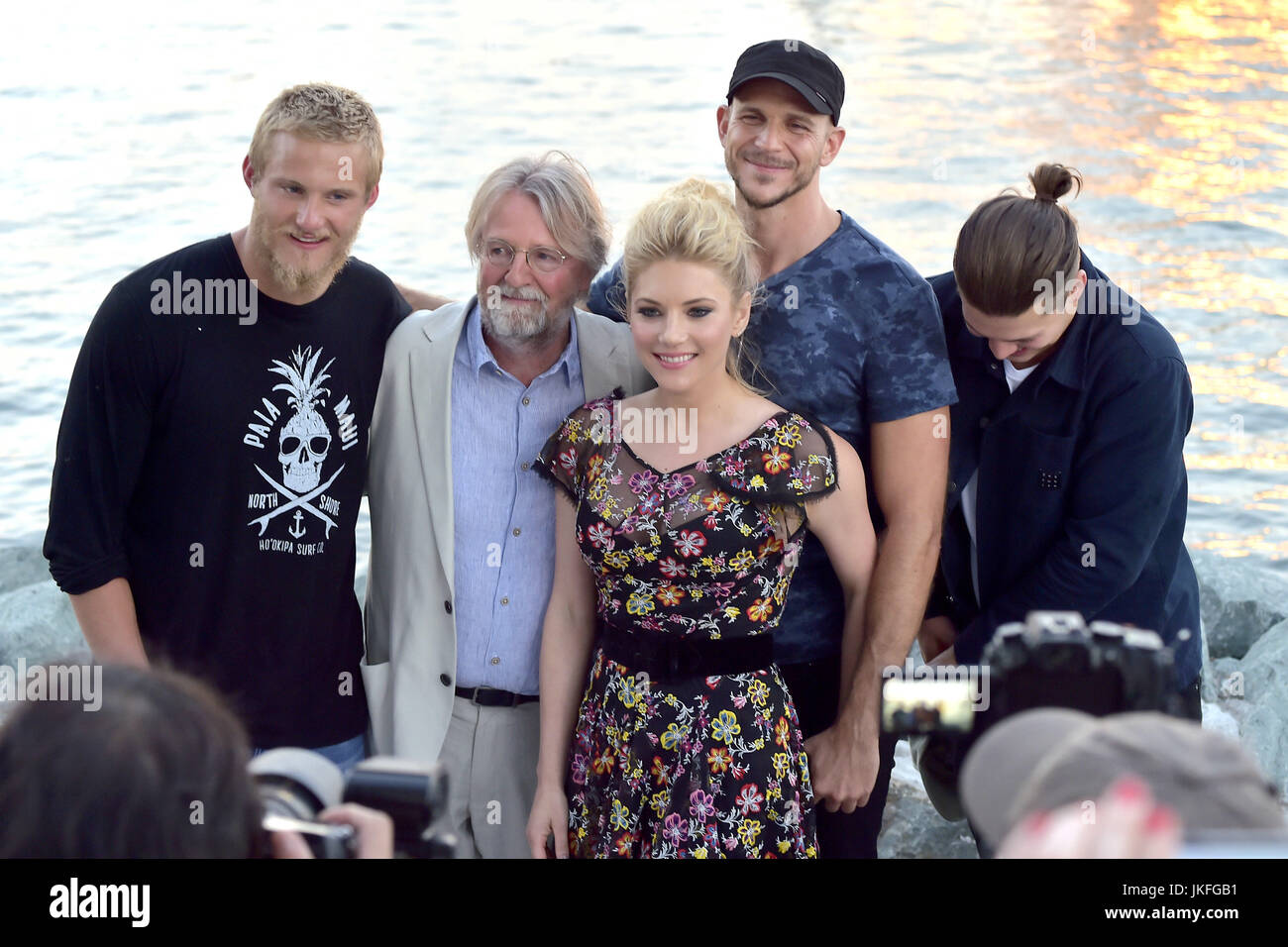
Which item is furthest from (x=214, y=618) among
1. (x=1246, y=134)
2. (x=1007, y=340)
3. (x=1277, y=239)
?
(x=1246, y=134)

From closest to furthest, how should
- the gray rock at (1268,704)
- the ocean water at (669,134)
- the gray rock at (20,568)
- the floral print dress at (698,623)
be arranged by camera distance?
the floral print dress at (698,623), the gray rock at (1268,704), the gray rock at (20,568), the ocean water at (669,134)

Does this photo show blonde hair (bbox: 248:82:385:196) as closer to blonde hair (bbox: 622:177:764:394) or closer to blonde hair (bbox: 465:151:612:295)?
blonde hair (bbox: 465:151:612:295)

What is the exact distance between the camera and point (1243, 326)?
8.93m

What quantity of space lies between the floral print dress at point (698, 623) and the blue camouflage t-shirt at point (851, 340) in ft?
0.45

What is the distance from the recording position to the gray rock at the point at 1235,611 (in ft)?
16.8

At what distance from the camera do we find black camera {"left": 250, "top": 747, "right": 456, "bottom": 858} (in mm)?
1293

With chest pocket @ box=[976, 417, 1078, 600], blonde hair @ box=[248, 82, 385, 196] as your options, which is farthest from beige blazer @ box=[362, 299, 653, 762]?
chest pocket @ box=[976, 417, 1078, 600]

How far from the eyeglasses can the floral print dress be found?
0.37 m

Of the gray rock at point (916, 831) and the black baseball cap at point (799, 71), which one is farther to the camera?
the gray rock at point (916, 831)

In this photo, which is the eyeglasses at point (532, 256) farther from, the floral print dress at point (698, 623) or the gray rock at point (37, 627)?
the gray rock at point (37, 627)

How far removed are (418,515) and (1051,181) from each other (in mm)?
1283

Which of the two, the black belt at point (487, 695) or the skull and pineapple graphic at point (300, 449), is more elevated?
the skull and pineapple graphic at point (300, 449)

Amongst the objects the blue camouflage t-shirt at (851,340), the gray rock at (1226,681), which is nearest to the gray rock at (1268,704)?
the gray rock at (1226,681)

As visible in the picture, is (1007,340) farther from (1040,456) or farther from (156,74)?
(156,74)
